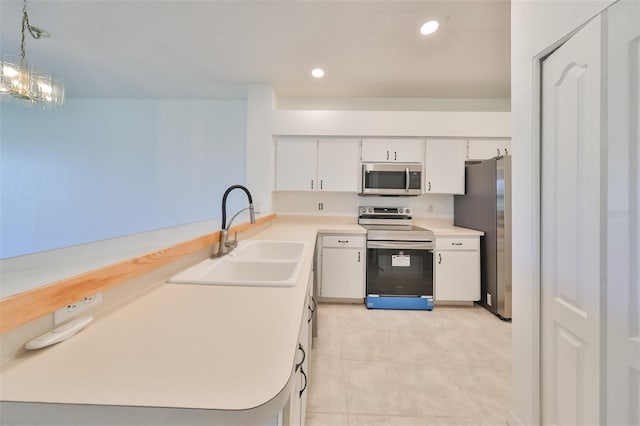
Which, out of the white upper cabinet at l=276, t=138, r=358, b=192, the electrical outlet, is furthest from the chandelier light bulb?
the electrical outlet

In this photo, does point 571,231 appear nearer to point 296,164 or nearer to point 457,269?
point 457,269

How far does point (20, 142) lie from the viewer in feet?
12.0

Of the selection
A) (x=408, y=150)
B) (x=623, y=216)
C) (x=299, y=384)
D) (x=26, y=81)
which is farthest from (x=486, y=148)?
(x=26, y=81)

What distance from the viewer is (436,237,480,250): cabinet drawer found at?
2.71m

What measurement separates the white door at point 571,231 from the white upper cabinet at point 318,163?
6.69 feet

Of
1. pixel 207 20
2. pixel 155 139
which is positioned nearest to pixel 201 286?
pixel 207 20

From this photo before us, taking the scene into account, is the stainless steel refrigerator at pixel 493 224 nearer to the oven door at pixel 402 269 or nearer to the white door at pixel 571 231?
the oven door at pixel 402 269

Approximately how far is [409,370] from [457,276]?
4.62ft

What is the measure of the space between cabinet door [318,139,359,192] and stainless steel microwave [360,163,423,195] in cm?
15

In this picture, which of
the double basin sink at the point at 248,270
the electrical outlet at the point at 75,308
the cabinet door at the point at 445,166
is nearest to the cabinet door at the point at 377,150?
the cabinet door at the point at 445,166

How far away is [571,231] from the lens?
100 centimetres

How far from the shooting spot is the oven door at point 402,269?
270 centimetres

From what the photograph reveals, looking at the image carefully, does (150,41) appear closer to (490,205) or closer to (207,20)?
(207,20)

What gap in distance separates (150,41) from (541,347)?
3630 millimetres
